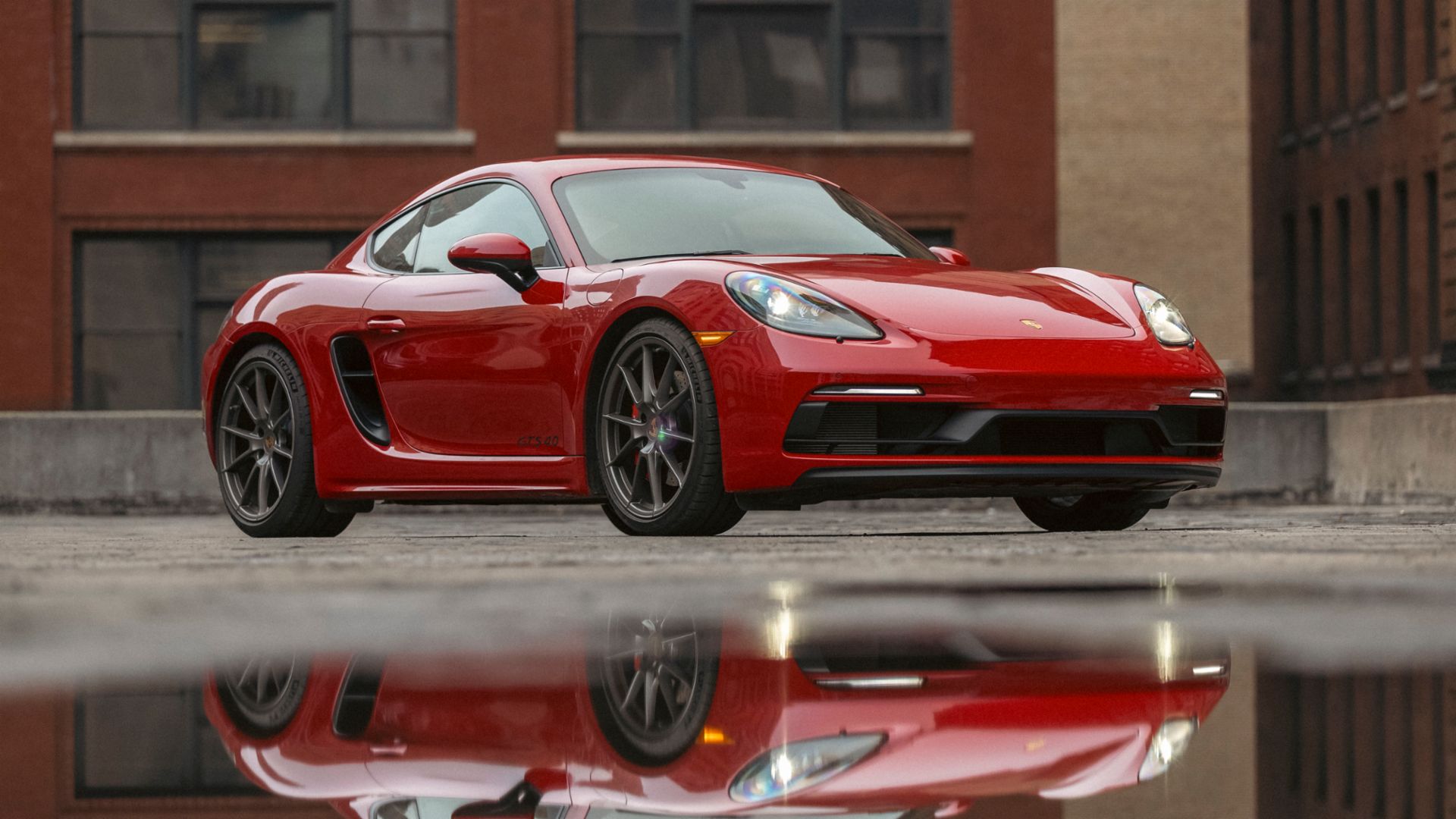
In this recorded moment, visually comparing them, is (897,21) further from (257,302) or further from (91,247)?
(257,302)

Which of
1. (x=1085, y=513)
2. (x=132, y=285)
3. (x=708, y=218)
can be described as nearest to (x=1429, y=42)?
(x=132, y=285)

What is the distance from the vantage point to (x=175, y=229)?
74.1 ft

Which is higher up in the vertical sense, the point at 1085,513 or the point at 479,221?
the point at 479,221

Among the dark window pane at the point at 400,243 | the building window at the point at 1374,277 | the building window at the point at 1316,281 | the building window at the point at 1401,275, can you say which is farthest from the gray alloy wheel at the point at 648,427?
the building window at the point at 1316,281

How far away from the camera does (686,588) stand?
482 centimetres

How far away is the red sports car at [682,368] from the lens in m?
6.75

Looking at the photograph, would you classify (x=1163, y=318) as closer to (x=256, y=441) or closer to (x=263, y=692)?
(x=256, y=441)

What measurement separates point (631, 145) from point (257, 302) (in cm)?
1405

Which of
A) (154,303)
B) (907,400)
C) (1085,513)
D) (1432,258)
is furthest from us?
(1432,258)

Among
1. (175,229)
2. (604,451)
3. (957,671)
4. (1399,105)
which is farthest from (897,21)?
(957,671)

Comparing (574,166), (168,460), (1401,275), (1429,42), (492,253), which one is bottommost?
(168,460)

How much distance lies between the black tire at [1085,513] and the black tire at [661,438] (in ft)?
5.73

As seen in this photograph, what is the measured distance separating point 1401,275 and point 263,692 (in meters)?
32.1

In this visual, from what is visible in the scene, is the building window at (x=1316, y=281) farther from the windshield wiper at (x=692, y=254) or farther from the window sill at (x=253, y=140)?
the windshield wiper at (x=692, y=254)
